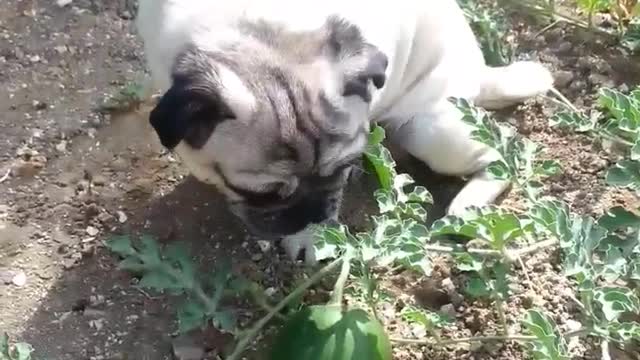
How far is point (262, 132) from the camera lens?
8.51 feet

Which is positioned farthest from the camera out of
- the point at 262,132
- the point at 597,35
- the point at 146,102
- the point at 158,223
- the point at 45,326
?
the point at 597,35

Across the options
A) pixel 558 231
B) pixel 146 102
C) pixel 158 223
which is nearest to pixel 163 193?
pixel 158 223

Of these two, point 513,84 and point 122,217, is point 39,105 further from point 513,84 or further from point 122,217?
point 513,84

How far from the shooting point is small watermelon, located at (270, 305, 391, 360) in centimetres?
258

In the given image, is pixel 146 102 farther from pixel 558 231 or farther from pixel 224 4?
pixel 558 231

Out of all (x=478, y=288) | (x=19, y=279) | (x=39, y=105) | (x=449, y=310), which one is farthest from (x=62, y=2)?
(x=478, y=288)

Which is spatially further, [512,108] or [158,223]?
[512,108]

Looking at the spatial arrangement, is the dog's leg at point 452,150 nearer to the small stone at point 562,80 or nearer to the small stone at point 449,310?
the small stone at point 449,310

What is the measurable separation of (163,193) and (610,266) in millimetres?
1342

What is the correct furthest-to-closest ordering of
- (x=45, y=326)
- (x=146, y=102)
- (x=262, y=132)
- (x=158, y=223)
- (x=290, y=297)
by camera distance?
(x=146, y=102)
(x=158, y=223)
(x=45, y=326)
(x=290, y=297)
(x=262, y=132)

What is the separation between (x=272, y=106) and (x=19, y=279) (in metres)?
1.00

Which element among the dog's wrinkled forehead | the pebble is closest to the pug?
the dog's wrinkled forehead

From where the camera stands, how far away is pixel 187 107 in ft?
8.26

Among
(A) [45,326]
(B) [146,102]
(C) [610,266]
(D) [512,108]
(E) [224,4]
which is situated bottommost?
(A) [45,326]
